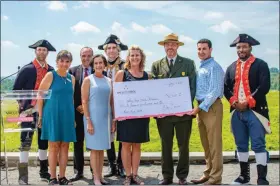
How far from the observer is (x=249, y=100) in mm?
5844

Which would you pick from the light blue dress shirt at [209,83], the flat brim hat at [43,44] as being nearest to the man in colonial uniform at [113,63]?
the flat brim hat at [43,44]

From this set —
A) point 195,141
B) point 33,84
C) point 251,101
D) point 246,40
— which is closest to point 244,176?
point 251,101

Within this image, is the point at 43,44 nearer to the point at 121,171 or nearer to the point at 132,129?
the point at 132,129

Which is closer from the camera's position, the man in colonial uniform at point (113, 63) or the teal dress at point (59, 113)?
the teal dress at point (59, 113)

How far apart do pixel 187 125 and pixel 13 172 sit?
316cm

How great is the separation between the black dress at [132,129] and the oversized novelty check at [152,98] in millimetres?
73

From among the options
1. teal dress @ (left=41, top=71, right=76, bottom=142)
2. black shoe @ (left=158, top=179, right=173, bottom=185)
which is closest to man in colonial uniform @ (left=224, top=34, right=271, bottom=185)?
black shoe @ (left=158, top=179, right=173, bottom=185)

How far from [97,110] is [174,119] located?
1.14m

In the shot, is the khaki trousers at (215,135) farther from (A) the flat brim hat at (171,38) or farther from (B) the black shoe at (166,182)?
(A) the flat brim hat at (171,38)

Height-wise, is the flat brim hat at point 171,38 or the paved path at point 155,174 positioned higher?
the flat brim hat at point 171,38

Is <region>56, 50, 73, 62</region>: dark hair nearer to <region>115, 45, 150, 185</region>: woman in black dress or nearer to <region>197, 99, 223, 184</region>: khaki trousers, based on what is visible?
<region>115, 45, 150, 185</region>: woman in black dress

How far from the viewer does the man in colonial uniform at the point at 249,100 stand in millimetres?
5871

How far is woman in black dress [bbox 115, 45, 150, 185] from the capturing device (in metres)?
5.64

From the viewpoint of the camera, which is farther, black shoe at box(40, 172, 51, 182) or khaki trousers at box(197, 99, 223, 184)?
black shoe at box(40, 172, 51, 182)
